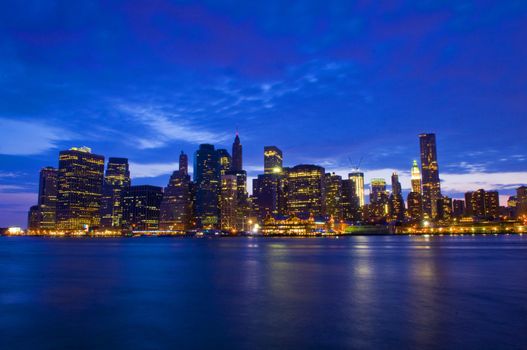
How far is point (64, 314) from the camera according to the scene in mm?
29094

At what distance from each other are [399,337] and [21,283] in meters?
42.8

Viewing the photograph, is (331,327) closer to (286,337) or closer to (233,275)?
(286,337)

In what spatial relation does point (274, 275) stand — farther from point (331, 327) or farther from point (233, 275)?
point (331, 327)

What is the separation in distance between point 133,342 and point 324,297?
17.8m

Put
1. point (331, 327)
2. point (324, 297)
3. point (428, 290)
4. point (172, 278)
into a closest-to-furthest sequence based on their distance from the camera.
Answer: point (331, 327) < point (324, 297) < point (428, 290) < point (172, 278)

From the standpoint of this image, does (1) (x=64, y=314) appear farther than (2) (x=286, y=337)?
Yes

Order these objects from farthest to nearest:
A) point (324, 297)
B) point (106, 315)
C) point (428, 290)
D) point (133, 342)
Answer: point (428, 290) < point (324, 297) < point (106, 315) < point (133, 342)

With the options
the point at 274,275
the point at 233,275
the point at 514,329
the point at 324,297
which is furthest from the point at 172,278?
the point at 514,329

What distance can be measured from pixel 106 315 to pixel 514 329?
81.1 ft

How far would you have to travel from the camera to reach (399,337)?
73.1ft

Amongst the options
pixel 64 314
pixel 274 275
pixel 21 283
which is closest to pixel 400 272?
pixel 274 275

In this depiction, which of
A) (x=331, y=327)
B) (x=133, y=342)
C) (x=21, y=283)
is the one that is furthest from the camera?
(x=21, y=283)

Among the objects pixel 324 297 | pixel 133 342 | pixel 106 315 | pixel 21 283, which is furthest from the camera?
pixel 21 283

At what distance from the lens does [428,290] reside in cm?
3891
